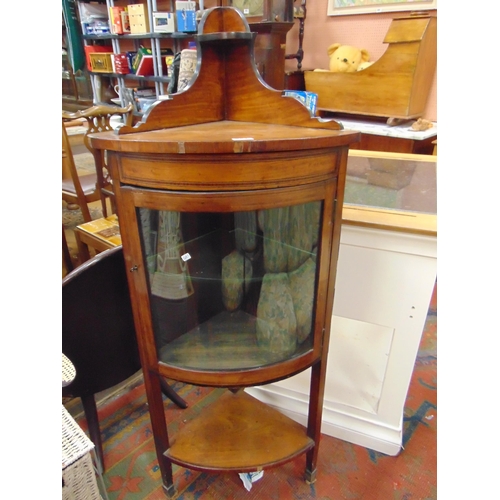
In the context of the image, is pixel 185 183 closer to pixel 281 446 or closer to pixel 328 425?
pixel 281 446

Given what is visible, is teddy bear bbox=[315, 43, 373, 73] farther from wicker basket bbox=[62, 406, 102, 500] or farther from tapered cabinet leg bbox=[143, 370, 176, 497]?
wicker basket bbox=[62, 406, 102, 500]

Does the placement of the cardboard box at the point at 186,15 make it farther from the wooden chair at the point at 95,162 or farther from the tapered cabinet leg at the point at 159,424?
the tapered cabinet leg at the point at 159,424

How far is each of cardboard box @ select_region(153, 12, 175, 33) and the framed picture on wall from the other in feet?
4.72

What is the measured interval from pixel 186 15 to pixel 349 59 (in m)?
1.59

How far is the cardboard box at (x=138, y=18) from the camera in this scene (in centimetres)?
304

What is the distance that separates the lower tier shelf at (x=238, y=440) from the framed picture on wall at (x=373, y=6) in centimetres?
194

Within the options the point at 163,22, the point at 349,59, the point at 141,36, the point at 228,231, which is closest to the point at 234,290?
the point at 228,231

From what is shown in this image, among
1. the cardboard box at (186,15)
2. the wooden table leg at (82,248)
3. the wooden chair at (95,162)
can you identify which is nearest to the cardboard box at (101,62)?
the cardboard box at (186,15)

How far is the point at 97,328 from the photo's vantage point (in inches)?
40.2

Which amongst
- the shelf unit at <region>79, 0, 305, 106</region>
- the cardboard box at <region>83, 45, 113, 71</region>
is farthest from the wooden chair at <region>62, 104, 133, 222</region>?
the cardboard box at <region>83, 45, 113, 71</region>

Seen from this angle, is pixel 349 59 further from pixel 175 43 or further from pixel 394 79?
pixel 175 43

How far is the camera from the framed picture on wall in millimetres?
1767

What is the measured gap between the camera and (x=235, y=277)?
887 millimetres
